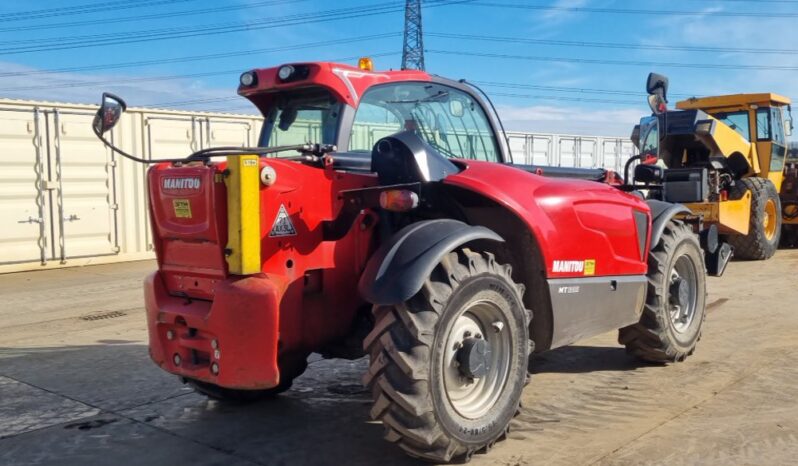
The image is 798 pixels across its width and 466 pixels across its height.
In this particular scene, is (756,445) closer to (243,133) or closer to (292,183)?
(292,183)

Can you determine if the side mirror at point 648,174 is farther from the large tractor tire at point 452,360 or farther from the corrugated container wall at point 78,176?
the corrugated container wall at point 78,176

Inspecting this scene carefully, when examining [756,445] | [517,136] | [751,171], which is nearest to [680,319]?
[756,445]

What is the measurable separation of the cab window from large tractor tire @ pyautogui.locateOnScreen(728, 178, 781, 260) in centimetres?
902

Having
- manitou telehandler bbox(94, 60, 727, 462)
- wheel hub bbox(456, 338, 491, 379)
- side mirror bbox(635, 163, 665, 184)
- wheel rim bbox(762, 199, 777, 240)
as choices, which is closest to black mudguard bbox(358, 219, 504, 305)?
manitou telehandler bbox(94, 60, 727, 462)

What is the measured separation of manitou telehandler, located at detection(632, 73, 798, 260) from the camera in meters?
11.6

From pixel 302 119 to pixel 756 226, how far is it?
33.3ft

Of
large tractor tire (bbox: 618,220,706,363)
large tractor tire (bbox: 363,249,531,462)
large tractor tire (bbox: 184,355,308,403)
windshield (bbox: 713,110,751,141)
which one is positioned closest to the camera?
large tractor tire (bbox: 363,249,531,462)

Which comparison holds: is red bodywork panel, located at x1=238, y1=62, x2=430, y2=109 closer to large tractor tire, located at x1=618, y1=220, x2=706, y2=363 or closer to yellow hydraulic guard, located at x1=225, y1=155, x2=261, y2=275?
yellow hydraulic guard, located at x1=225, y1=155, x2=261, y2=275

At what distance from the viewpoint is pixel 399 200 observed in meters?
3.51

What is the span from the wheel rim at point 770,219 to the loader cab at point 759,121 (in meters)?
0.67

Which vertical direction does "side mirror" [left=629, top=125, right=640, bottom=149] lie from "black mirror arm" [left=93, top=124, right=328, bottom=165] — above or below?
above

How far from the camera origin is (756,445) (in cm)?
384

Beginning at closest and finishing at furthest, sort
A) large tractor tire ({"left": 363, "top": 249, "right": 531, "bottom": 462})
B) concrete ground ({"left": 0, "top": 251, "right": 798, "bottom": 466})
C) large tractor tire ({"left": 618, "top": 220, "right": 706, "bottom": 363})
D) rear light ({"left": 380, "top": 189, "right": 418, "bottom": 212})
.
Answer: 1. large tractor tire ({"left": 363, "top": 249, "right": 531, "bottom": 462})
2. rear light ({"left": 380, "top": 189, "right": 418, "bottom": 212})
3. concrete ground ({"left": 0, "top": 251, "right": 798, "bottom": 466})
4. large tractor tire ({"left": 618, "top": 220, "right": 706, "bottom": 363})

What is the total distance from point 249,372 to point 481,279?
121 centimetres
